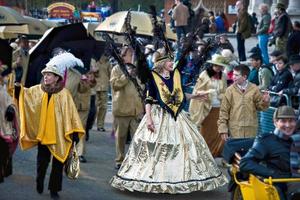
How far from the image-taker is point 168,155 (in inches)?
420

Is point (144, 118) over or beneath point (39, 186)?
over

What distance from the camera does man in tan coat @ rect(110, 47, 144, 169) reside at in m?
12.4

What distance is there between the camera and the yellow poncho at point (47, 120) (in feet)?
34.4

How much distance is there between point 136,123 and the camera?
12.6 meters

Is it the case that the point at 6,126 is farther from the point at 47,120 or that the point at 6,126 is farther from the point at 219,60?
the point at 219,60

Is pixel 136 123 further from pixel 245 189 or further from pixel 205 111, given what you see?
pixel 245 189

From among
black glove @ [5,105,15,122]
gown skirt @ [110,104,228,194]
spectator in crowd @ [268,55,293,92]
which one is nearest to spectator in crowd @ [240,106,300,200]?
gown skirt @ [110,104,228,194]

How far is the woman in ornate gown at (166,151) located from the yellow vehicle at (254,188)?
6.04 ft

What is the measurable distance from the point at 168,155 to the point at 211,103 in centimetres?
276

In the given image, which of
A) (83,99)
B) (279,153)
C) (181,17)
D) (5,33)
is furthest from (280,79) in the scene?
(181,17)

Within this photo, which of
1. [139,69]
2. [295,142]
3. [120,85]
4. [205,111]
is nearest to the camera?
[295,142]

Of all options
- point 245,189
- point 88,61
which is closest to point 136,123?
point 88,61

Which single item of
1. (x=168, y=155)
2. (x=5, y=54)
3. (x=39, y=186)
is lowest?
(x=39, y=186)

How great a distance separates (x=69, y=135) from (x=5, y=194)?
1.02 m
